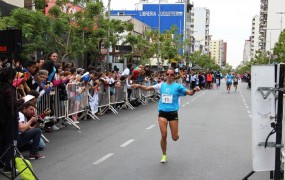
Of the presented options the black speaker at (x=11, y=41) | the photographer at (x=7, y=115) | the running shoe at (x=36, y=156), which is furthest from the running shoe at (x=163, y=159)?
the black speaker at (x=11, y=41)

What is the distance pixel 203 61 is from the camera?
108 metres

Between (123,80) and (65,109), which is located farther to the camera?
(123,80)

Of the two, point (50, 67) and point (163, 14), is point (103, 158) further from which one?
point (163, 14)

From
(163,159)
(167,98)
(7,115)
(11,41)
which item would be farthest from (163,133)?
(11,41)

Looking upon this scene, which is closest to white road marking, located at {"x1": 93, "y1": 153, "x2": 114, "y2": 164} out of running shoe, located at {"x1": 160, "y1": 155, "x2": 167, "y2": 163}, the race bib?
running shoe, located at {"x1": 160, "y1": 155, "x2": 167, "y2": 163}

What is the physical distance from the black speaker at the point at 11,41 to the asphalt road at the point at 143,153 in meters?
2.18

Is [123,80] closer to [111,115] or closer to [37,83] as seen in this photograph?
[111,115]

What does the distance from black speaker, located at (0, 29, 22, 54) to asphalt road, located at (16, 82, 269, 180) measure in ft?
7.15

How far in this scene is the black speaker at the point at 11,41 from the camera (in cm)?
735

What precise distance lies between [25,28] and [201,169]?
13135 millimetres

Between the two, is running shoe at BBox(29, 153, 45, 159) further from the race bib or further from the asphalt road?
the race bib

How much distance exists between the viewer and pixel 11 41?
7.37 metres

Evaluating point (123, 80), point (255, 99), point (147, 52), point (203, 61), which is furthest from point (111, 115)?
point (203, 61)

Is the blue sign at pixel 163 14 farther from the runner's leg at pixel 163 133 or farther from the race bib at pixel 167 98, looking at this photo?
the runner's leg at pixel 163 133
